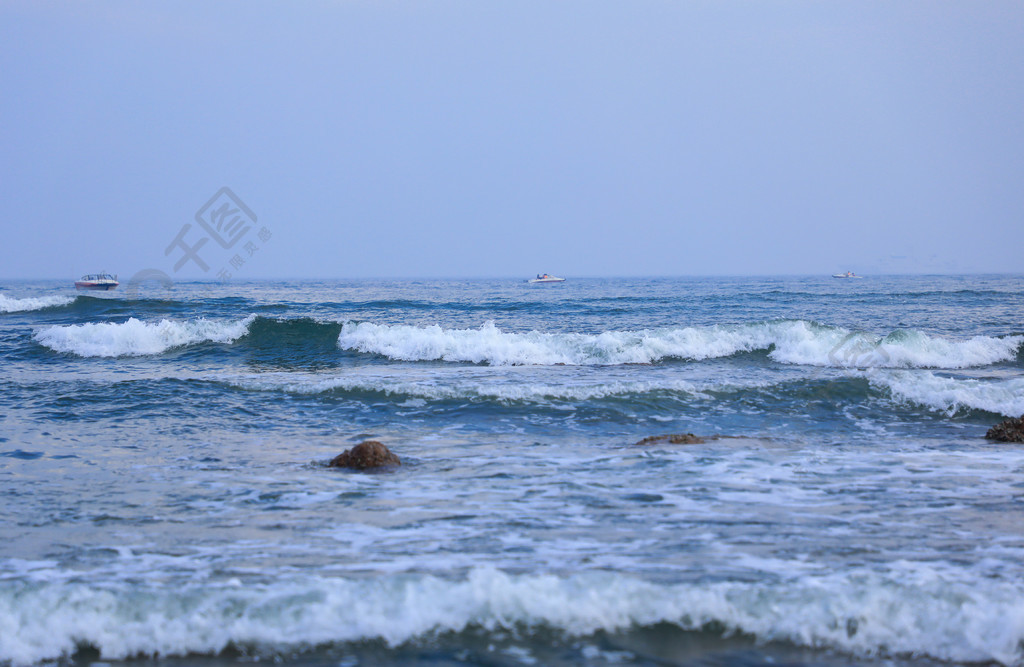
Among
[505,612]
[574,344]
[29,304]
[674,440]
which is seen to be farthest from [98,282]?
[505,612]

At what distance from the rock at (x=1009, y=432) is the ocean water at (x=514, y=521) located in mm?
275

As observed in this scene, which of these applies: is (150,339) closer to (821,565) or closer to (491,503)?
(491,503)

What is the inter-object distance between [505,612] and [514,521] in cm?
159

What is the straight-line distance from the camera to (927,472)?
6762 mm

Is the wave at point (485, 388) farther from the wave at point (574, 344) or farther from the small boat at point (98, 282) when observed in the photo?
the small boat at point (98, 282)

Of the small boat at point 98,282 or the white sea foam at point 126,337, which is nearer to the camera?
the white sea foam at point 126,337

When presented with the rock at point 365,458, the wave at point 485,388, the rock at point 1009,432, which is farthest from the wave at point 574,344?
the rock at point 365,458

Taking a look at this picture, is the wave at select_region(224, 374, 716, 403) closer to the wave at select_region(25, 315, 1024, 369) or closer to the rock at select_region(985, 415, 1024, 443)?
the wave at select_region(25, 315, 1024, 369)

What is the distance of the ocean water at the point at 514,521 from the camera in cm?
351

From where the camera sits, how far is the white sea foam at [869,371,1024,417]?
1062 cm

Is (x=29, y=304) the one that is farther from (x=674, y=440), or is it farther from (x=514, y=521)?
(x=514, y=521)

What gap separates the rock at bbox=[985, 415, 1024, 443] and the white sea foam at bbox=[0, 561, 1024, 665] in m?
5.66

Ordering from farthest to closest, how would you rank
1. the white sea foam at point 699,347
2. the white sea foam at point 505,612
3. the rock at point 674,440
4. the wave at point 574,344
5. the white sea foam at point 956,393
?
the wave at point 574,344, the white sea foam at point 699,347, the white sea foam at point 956,393, the rock at point 674,440, the white sea foam at point 505,612

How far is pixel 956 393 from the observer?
35.9 ft
